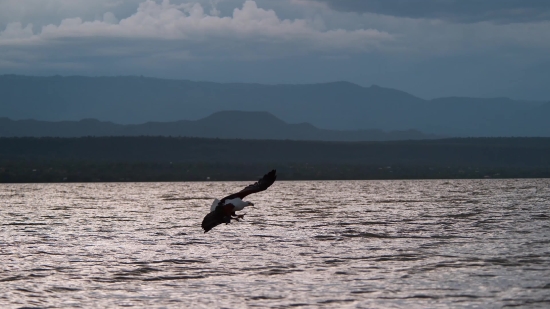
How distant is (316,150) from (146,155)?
32396 mm

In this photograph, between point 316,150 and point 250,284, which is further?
point 316,150

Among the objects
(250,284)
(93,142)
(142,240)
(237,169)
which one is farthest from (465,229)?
(93,142)

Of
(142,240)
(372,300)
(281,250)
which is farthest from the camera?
(142,240)

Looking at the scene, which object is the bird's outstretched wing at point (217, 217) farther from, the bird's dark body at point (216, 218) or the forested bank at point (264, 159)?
the forested bank at point (264, 159)

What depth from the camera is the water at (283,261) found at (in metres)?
19.9

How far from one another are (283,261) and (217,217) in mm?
5532

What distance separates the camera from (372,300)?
63.1 feet

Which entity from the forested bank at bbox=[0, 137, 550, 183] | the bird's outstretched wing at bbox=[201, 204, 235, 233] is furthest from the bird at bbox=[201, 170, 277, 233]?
the forested bank at bbox=[0, 137, 550, 183]

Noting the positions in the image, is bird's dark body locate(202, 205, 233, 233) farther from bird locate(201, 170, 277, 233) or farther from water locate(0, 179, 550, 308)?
water locate(0, 179, 550, 308)

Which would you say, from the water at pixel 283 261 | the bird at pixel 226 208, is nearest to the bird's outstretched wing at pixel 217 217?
the bird at pixel 226 208

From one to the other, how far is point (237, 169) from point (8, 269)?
3859 inches

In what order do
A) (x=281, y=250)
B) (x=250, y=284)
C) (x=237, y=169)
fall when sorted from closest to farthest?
(x=250, y=284) → (x=281, y=250) → (x=237, y=169)

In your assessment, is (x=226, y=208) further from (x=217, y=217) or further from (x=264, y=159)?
(x=264, y=159)

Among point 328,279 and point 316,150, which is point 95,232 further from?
point 316,150
